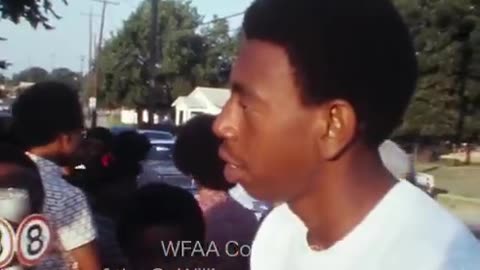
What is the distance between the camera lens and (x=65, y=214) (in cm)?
211

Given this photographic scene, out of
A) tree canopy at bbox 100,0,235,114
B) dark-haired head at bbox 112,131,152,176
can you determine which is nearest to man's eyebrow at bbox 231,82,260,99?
dark-haired head at bbox 112,131,152,176

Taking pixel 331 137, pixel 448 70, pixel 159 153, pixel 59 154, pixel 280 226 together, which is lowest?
pixel 448 70

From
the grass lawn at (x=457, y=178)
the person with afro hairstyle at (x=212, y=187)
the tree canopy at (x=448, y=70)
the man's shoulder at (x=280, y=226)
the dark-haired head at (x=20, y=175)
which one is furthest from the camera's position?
the tree canopy at (x=448, y=70)

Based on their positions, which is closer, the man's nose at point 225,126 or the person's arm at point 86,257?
the man's nose at point 225,126

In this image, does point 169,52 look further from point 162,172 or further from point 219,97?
point 219,97

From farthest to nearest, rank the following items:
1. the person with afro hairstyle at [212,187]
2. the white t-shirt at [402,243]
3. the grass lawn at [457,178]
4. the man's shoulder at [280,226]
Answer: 1. the grass lawn at [457,178]
2. the person with afro hairstyle at [212,187]
3. the man's shoulder at [280,226]
4. the white t-shirt at [402,243]

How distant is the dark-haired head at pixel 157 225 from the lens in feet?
6.95

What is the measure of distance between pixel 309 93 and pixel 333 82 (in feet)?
0.08

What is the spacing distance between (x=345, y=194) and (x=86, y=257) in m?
1.20

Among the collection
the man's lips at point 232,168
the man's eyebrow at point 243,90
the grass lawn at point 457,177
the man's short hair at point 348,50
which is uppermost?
the man's short hair at point 348,50

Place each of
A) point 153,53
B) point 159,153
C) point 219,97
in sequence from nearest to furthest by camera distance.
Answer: point 219,97
point 159,153
point 153,53

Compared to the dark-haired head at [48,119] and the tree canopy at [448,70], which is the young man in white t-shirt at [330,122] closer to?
the dark-haired head at [48,119]

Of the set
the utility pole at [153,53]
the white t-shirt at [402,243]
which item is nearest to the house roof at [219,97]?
the white t-shirt at [402,243]

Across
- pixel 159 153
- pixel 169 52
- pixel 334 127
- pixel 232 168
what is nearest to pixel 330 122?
pixel 334 127
